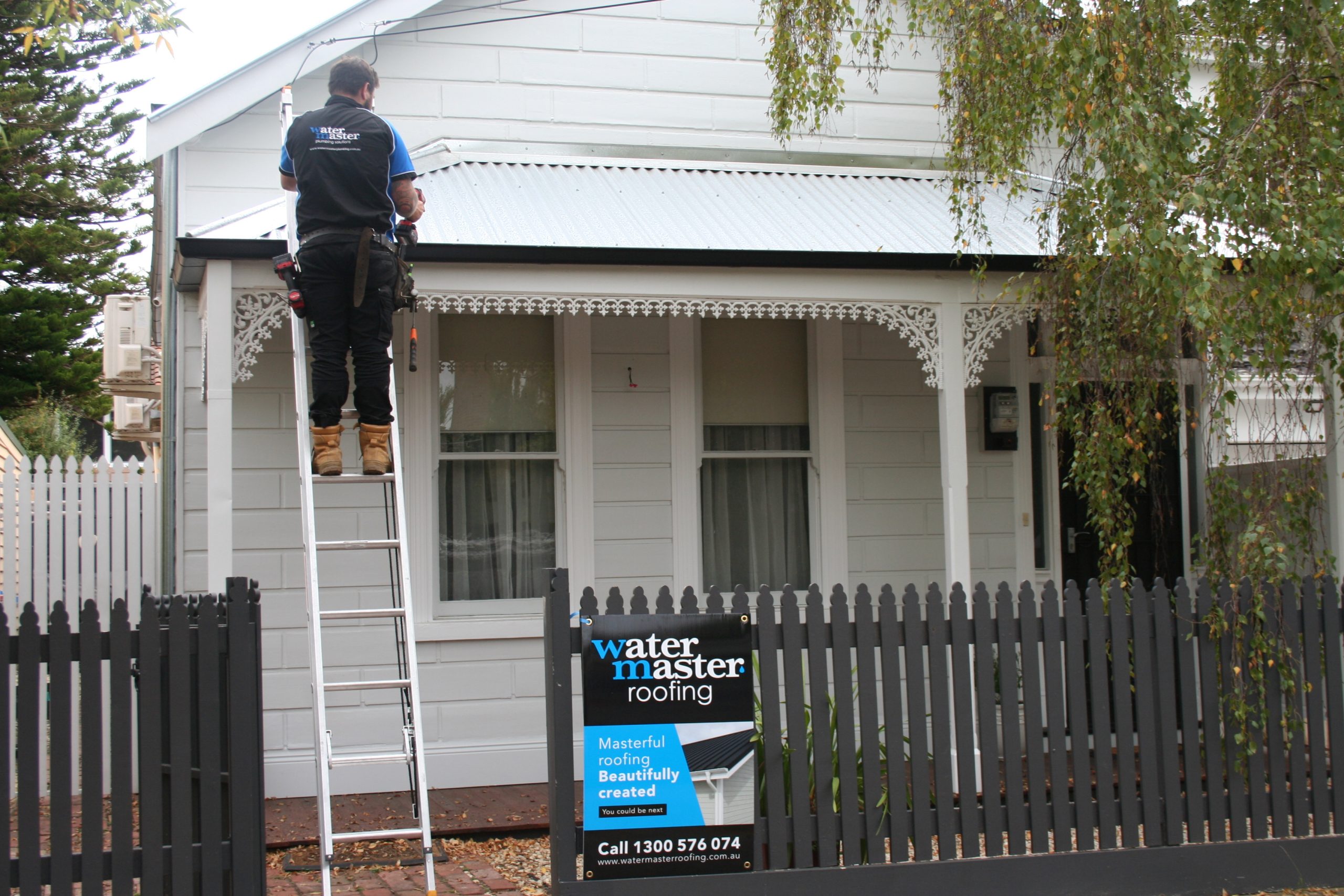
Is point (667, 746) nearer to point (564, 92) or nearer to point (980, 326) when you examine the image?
point (980, 326)

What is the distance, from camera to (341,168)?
5.35m

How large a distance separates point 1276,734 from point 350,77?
16.8 ft

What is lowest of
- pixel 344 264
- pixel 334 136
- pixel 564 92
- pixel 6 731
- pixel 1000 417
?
pixel 6 731

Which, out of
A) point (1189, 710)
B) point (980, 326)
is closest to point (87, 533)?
point (980, 326)

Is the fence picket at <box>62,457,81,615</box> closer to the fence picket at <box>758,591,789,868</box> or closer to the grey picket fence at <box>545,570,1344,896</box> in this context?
the grey picket fence at <box>545,570,1344,896</box>

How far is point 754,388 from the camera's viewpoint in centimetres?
826

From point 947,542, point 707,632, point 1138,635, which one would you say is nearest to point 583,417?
point 947,542

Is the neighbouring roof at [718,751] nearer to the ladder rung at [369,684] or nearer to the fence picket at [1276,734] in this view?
the ladder rung at [369,684]

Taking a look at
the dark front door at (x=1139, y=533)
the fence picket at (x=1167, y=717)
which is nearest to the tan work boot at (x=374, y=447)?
the fence picket at (x=1167, y=717)

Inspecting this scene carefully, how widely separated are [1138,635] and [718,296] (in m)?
2.81

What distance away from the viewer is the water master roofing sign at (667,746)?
4707 mm

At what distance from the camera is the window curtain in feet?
25.4

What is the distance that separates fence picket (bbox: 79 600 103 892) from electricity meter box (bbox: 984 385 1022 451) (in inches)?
234

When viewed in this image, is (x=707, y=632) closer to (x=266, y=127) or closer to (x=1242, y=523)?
(x=1242, y=523)
